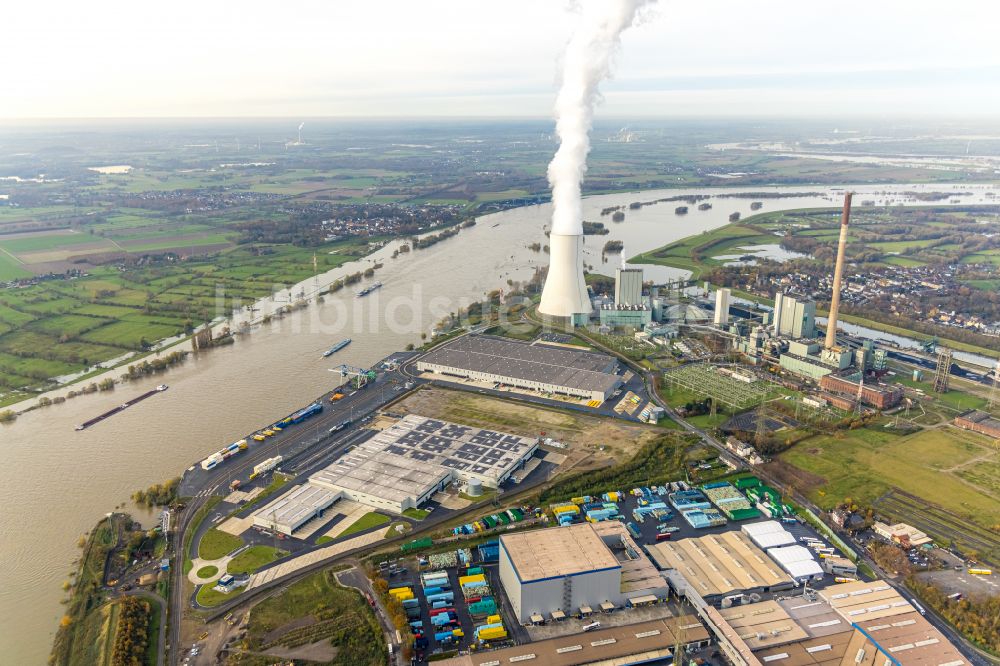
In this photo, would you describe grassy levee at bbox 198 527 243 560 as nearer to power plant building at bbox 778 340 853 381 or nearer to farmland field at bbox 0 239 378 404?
farmland field at bbox 0 239 378 404

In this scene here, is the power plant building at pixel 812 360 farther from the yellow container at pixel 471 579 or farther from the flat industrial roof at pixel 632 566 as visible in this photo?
the yellow container at pixel 471 579

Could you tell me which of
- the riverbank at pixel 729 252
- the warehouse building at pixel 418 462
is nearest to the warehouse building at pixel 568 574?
the warehouse building at pixel 418 462

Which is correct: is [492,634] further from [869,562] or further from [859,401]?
[859,401]

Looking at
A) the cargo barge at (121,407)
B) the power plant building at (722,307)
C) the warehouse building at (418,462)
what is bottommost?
the cargo barge at (121,407)

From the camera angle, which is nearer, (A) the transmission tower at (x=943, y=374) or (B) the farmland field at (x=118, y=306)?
(A) the transmission tower at (x=943, y=374)

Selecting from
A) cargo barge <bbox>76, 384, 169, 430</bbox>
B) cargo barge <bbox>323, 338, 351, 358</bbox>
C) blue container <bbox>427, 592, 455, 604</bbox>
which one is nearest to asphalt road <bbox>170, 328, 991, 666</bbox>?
blue container <bbox>427, 592, 455, 604</bbox>

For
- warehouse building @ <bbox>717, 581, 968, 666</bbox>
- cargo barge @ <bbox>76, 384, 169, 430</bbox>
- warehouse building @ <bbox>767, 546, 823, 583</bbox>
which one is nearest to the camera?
warehouse building @ <bbox>717, 581, 968, 666</bbox>

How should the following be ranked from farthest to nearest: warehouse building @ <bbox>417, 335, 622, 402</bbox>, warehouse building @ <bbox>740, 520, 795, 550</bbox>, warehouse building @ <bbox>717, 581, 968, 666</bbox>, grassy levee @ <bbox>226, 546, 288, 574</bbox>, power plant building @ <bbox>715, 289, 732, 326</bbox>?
power plant building @ <bbox>715, 289, 732, 326</bbox>
warehouse building @ <bbox>417, 335, 622, 402</bbox>
warehouse building @ <bbox>740, 520, 795, 550</bbox>
grassy levee @ <bbox>226, 546, 288, 574</bbox>
warehouse building @ <bbox>717, 581, 968, 666</bbox>
